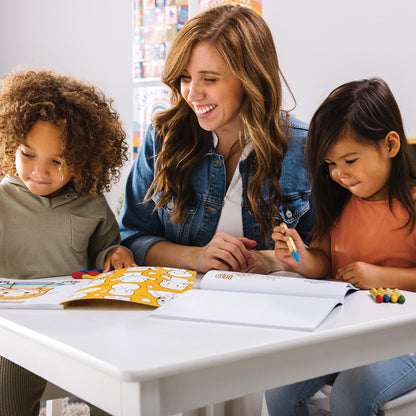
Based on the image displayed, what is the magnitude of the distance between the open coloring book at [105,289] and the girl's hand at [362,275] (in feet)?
0.93

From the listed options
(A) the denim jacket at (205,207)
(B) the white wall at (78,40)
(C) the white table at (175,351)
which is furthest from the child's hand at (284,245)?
(B) the white wall at (78,40)

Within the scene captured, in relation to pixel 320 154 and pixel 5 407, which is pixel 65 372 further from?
pixel 320 154

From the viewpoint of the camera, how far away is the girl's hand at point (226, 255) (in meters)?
1.13

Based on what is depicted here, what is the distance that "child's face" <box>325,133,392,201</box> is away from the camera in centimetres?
115

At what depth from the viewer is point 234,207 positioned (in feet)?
4.55

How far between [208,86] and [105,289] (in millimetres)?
608

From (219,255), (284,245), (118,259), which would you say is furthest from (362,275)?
(118,259)

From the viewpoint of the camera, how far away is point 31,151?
1.20 m

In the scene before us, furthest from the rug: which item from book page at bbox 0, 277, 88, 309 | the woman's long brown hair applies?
book page at bbox 0, 277, 88, 309

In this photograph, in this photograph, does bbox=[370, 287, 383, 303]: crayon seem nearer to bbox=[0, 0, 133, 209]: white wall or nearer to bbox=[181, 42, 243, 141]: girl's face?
bbox=[181, 42, 243, 141]: girl's face

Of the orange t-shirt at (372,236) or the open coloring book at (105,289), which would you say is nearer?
the open coloring book at (105,289)

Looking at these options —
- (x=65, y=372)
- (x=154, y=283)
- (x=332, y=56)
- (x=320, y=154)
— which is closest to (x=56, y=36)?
(x=332, y=56)

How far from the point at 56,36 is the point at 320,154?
310 centimetres

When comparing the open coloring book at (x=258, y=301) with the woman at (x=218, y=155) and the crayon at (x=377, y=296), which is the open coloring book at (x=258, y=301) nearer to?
the crayon at (x=377, y=296)
